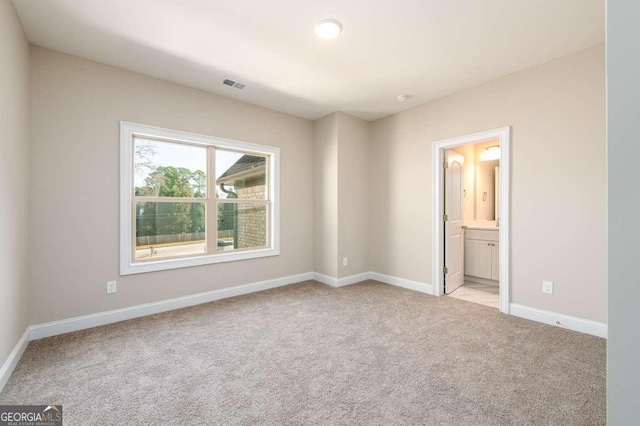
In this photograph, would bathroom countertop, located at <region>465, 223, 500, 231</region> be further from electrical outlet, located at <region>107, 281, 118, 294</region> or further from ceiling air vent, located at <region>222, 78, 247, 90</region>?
electrical outlet, located at <region>107, 281, 118, 294</region>

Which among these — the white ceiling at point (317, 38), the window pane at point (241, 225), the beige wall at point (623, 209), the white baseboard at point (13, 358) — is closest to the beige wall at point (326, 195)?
the window pane at point (241, 225)

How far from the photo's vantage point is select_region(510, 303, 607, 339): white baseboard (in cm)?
273

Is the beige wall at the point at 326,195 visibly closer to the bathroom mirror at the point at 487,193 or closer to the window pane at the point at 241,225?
the window pane at the point at 241,225

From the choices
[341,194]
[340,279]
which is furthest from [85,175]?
[340,279]

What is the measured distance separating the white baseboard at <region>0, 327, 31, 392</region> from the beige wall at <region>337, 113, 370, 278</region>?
3484 mm

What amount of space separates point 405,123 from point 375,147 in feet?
2.11

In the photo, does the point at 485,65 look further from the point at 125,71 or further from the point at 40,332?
the point at 40,332

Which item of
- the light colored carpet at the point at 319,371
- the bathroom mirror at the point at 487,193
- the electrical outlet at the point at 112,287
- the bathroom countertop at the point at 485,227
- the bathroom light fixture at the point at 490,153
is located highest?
the bathroom light fixture at the point at 490,153

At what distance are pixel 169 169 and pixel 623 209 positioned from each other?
154 inches

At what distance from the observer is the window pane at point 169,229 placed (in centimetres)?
341

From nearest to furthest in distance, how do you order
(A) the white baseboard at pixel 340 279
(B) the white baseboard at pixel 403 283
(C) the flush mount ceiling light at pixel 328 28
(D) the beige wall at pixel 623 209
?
(D) the beige wall at pixel 623 209
(C) the flush mount ceiling light at pixel 328 28
(B) the white baseboard at pixel 403 283
(A) the white baseboard at pixel 340 279

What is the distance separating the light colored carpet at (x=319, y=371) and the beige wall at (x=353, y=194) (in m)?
1.47

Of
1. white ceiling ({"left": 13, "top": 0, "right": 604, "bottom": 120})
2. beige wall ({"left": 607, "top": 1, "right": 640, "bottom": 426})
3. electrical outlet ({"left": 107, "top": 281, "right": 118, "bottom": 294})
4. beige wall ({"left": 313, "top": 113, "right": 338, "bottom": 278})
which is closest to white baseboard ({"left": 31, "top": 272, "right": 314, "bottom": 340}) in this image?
electrical outlet ({"left": 107, "top": 281, "right": 118, "bottom": 294})

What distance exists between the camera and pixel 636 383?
698mm
